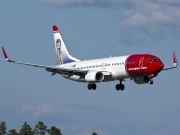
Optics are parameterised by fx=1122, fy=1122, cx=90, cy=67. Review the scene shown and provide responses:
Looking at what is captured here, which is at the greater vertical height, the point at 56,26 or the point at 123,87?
the point at 56,26

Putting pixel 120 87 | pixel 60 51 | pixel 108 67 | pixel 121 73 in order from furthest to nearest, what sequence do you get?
pixel 60 51, pixel 120 87, pixel 108 67, pixel 121 73

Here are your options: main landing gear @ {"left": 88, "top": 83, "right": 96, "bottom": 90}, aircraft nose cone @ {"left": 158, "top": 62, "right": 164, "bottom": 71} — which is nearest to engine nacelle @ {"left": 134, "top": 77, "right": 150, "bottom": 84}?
aircraft nose cone @ {"left": 158, "top": 62, "right": 164, "bottom": 71}

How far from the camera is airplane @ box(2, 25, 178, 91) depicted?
6491 inches

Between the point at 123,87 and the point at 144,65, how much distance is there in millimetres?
10130

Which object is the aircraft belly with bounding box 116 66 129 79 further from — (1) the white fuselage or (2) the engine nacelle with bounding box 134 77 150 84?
(2) the engine nacelle with bounding box 134 77 150 84

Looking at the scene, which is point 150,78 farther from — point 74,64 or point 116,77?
point 74,64

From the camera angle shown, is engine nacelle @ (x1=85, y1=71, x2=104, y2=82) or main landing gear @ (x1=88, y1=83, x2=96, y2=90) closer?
engine nacelle @ (x1=85, y1=71, x2=104, y2=82)

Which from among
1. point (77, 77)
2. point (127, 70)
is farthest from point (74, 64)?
point (127, 70)

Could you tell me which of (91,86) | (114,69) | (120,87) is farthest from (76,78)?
(114,69)

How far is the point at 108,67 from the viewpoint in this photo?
558 feet

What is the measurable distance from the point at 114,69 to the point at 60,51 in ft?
84.0

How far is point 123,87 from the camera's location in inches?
6836

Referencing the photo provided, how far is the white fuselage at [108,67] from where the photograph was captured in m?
167

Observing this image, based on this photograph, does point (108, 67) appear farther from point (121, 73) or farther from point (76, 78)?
point (76, 78)
